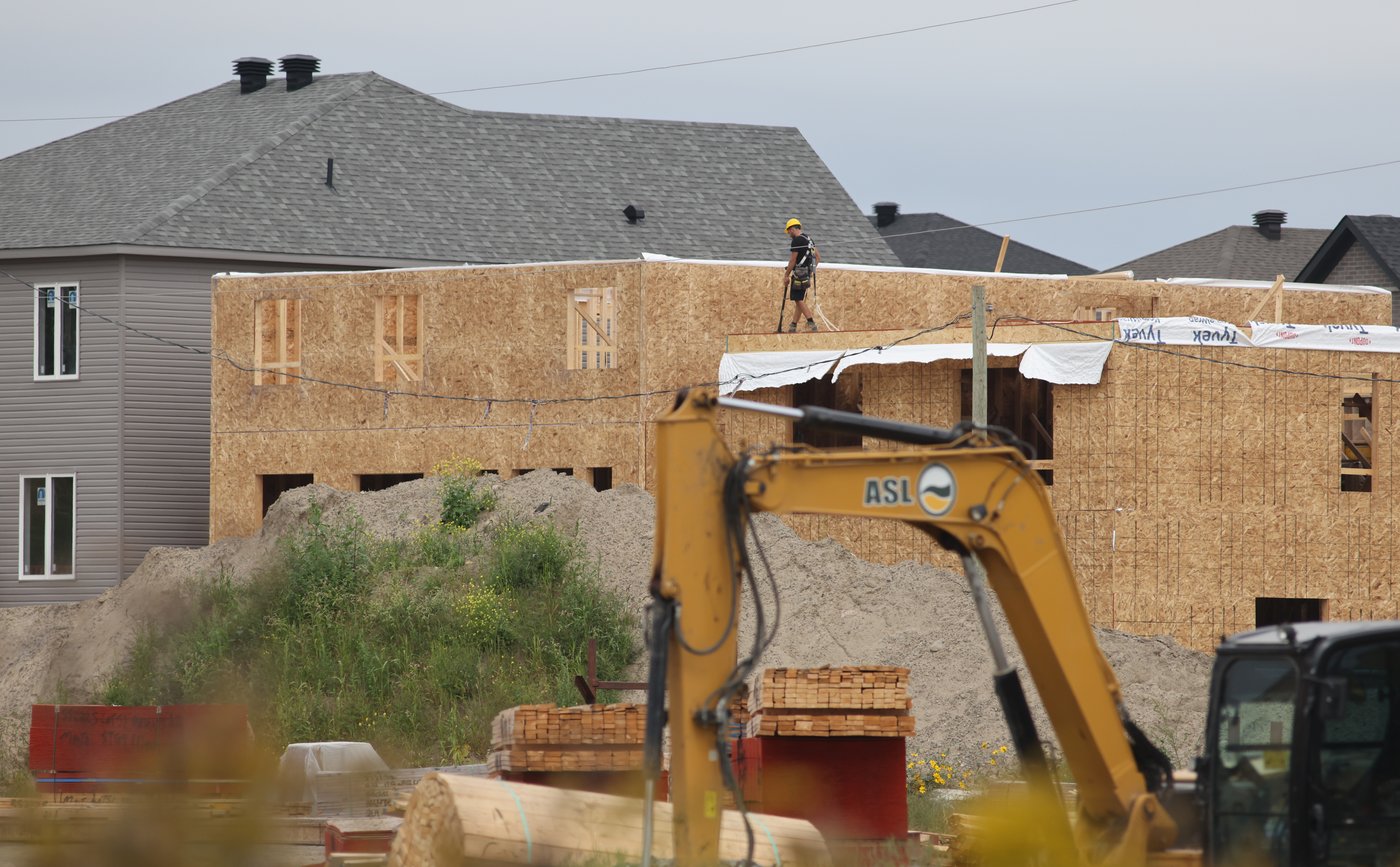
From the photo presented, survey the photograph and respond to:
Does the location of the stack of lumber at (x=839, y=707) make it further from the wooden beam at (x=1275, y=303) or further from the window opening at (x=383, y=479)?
the wooden beam at (x=1275, y=303)

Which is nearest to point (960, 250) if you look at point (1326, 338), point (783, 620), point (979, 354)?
point (1326, 338)

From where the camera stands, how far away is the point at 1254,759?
8.70 meters

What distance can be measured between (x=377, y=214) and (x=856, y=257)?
32.4 feet

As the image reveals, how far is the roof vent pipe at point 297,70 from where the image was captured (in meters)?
37.4

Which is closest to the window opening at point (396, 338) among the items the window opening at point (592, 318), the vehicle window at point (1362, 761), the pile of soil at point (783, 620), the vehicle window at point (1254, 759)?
the pile of soil at point (783, 620)

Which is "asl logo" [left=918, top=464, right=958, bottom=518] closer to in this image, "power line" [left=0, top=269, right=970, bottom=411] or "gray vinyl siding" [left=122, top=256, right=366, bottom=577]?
"power line" [left=0, top=269, right=970, bottom=411]

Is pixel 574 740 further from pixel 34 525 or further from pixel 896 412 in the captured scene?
pixel 34 525

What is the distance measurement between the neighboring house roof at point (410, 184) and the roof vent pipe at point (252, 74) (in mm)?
230

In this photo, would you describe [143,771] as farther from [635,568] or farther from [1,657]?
[1,657]

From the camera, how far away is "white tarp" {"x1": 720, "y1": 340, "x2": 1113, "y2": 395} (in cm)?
2278

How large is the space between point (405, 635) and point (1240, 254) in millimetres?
32858

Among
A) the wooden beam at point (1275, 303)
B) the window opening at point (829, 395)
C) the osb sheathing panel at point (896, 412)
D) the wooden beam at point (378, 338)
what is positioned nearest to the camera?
the osb sheathing panel at point (896, 412)

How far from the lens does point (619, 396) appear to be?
25922 mm

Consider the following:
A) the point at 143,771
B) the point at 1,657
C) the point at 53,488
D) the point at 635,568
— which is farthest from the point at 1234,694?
the point at 53,488
